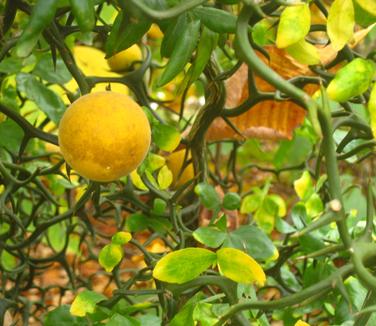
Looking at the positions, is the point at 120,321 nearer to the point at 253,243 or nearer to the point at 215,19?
the point at 253,243

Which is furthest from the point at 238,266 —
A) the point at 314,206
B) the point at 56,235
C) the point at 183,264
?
the point at 56,235

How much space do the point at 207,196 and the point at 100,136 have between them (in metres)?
0.26

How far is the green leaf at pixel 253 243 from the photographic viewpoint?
0.80m

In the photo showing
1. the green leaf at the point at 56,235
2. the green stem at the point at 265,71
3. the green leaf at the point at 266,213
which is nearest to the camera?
the green stem at the point at 265,71

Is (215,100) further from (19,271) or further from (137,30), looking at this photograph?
(19,271)

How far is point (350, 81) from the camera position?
0.67m

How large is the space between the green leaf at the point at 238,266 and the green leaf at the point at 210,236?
9cm

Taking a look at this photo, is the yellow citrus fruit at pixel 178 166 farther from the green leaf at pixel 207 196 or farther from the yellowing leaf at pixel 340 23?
the yellowing leaf at pixel 340 23

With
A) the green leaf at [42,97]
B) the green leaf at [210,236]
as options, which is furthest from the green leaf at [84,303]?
the green leaf at [42,97]

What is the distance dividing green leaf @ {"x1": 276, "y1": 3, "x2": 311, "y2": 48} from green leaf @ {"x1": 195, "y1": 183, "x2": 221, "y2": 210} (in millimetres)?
296

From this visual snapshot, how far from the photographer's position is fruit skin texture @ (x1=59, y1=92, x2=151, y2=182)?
678 mm

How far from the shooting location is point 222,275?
71cm

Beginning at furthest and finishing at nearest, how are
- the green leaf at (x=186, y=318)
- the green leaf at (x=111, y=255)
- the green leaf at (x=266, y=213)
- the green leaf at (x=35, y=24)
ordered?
the green leaf at (x=266, y=213), the green leaf at (x=111, y=255), the green leaf at (x=186, y=318), the green leaf at (x=35, y=24)

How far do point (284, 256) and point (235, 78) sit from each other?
0.82 ft
